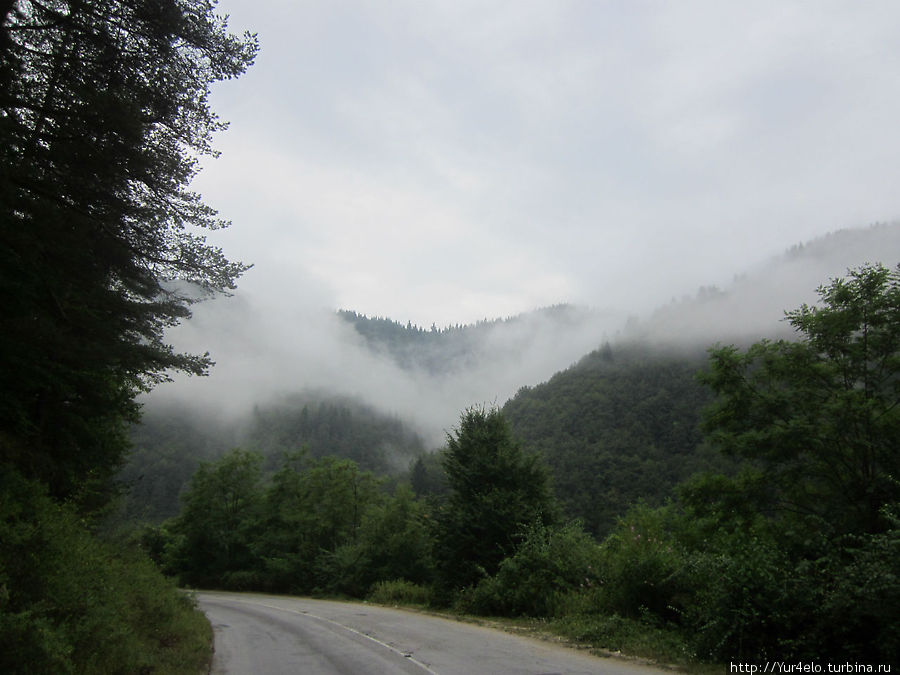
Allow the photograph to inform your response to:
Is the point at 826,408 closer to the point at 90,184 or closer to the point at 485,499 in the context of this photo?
the point at 485,499

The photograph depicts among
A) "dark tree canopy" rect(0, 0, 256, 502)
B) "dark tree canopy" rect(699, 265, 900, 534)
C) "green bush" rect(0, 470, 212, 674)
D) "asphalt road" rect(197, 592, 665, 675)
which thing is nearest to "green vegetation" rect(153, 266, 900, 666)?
"dark tree canopy" rect(699, 265, 900, 534)

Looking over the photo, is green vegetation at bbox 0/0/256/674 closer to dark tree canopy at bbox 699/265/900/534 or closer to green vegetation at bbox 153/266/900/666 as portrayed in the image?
green vegetation at bbox 153/266/900/666

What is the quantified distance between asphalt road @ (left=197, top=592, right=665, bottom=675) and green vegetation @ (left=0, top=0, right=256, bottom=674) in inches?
73.8

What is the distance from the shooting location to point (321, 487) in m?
45.5

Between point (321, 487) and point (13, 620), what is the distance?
42.3 metres

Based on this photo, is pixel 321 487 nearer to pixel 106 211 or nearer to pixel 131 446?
pixel 131 446

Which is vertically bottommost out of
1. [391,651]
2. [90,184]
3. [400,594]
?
[400,594]

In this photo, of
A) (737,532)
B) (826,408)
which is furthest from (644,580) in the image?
(826,408)

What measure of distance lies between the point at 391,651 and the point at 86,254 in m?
9.72

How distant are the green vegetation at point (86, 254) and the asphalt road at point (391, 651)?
6.15 ft

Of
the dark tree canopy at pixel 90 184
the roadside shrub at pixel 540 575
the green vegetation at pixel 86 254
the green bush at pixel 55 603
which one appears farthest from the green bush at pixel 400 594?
the dark tree canopy at pixel 90 184

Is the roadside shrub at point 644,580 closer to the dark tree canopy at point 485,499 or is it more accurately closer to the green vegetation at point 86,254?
the dark tree canopy at point 485,499

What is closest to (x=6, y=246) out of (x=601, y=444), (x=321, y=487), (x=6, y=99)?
(x=6, y=99)

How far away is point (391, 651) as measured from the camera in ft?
36.8
